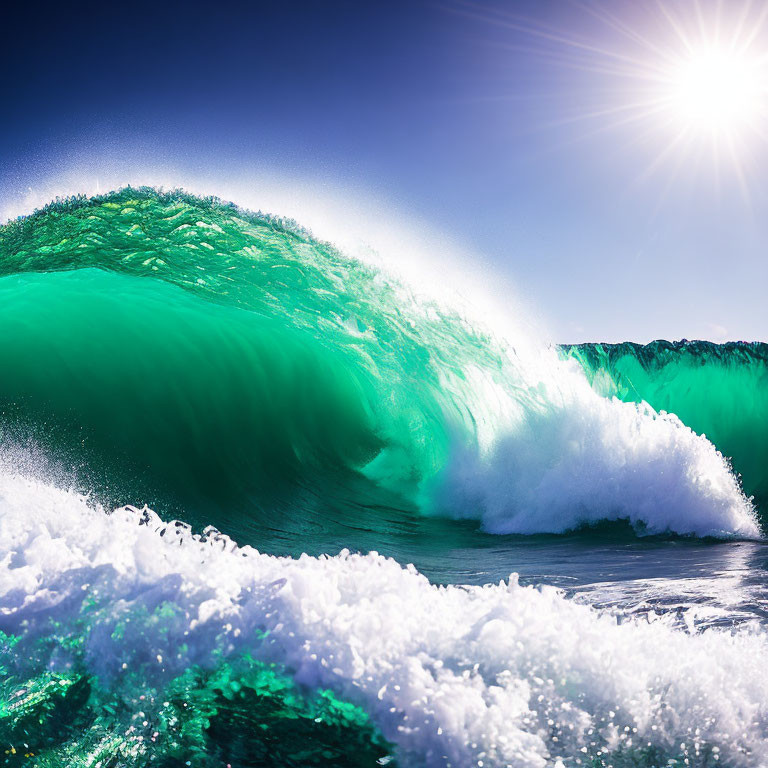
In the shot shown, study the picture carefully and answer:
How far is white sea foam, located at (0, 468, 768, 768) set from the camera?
2018 millimetres

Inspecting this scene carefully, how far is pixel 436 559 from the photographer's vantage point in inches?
215

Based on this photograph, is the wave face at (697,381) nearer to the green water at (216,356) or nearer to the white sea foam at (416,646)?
the green water at (216,356)

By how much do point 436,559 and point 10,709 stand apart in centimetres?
378

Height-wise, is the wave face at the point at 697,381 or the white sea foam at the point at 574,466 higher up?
the wave face at the point at 697,381

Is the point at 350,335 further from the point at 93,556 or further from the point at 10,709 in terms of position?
the point at 10,709

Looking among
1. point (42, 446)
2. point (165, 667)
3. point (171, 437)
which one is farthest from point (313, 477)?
point (165, 667)

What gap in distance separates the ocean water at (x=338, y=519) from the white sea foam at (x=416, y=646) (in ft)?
0.04

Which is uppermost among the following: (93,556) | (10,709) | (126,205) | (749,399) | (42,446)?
(126,205)

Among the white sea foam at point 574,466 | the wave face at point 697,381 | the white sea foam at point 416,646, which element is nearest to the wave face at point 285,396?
the white sea foam at point 574,466

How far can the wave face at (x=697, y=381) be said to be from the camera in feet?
36.7

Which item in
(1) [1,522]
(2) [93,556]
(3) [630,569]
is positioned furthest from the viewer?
(3) [630,569]

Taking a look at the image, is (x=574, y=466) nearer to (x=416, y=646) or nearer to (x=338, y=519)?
(x=338, y=519)

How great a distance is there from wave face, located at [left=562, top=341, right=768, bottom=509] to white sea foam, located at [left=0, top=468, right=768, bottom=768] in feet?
29.4

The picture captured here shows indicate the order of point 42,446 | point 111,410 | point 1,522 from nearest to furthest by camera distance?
1. point 1,522
2. point 42,446
3. point 111,410
